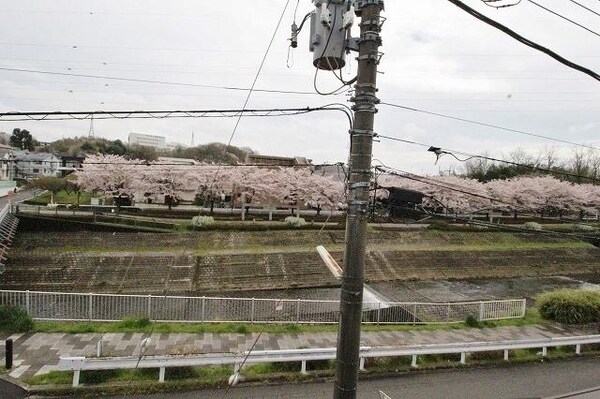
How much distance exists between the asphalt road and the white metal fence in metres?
3.75

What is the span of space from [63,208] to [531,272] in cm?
3504

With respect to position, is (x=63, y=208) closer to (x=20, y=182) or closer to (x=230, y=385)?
(x=230, y=385)

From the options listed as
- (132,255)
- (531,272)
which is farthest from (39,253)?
(531,272)

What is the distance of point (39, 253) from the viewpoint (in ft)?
72.7

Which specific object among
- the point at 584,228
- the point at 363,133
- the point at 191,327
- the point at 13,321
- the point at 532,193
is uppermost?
the point at 532,193

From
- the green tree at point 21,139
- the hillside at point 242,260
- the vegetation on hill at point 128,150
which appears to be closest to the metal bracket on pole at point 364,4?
the hillside at point 242,260

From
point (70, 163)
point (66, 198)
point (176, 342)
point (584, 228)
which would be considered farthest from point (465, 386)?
point (66, 198)

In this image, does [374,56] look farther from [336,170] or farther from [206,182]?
[336,170]

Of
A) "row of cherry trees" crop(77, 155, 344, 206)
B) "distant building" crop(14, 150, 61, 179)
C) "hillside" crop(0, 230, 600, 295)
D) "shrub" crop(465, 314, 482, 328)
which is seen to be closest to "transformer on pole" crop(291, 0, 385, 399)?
"shrub" crop(465, 314, 482, 328)

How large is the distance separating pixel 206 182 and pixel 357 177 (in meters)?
33.8

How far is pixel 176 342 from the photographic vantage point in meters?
9.04

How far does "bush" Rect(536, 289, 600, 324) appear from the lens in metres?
12.4

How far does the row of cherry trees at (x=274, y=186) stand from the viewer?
109ft

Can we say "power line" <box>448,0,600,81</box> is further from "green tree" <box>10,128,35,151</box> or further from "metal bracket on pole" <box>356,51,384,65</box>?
"green tree" <box>10,128,35,151</box>
